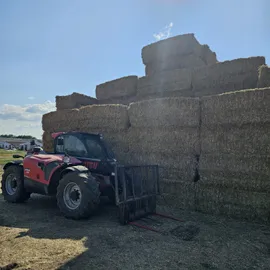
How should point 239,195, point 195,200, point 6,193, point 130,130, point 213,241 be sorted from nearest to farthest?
point 213,241 → point 239,195 → point 195,200 → point 6,193 → point 130,130

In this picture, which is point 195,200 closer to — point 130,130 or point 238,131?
point 238,131

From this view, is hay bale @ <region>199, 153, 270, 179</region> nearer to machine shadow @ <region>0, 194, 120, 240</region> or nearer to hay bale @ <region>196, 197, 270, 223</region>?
hay bale @ <region>196, 197, 270, 223</region>

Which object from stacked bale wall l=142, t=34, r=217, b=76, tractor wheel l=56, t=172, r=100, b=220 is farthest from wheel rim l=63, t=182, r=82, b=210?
stacked bale wall l=142, t=34, r=217, b=76

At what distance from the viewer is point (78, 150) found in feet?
21.9

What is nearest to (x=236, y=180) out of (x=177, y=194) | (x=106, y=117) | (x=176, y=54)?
(x=177, y=194)

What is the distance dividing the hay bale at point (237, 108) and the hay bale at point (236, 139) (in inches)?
5.2

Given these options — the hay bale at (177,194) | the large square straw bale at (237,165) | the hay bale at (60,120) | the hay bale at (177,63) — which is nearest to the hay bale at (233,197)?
the hay bale at (177,194)

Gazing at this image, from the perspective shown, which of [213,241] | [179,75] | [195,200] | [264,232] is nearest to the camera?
[213,241]

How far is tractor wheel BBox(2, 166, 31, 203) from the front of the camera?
7.12 m

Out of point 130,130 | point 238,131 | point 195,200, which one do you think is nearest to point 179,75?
point 130,130

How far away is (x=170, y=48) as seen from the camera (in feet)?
31.4

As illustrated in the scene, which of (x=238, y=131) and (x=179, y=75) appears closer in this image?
(x=238, y=131)

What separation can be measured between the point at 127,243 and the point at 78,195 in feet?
6.19

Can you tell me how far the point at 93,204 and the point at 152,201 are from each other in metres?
1.54
